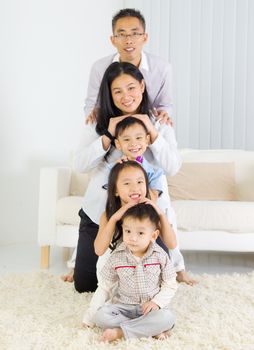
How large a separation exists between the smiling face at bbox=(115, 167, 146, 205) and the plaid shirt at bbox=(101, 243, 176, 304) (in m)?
0.17

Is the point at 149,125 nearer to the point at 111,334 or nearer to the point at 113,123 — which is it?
the point at 113,123

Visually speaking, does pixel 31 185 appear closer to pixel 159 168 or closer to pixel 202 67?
pixel 202 67

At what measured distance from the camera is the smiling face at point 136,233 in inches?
75.7

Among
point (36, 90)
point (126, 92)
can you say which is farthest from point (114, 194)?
point (36, 90)

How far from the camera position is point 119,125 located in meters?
2.13

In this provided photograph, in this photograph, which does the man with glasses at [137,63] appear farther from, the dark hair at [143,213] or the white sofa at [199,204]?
the white sofa at [199,204]

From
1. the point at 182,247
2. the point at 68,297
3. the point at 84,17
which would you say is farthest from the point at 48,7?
the point at 68,297

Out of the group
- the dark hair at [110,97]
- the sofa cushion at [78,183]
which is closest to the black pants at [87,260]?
the dark hair at [110,97]

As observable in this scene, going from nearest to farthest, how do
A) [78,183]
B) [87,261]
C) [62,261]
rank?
[87,261] < [62,261] < [78,183]

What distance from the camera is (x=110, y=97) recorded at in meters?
2.23

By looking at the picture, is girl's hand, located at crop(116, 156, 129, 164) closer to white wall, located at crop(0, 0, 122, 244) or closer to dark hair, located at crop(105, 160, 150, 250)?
dark hair, located at crop(105, 160, 150, 250)

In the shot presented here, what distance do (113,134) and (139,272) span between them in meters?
0.55

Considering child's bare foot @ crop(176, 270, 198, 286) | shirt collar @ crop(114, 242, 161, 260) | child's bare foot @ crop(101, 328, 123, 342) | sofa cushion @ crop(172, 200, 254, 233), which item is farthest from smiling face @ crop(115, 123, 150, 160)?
sofa cushion @ crop(172, 200, 254, 233)

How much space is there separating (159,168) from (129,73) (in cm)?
39
